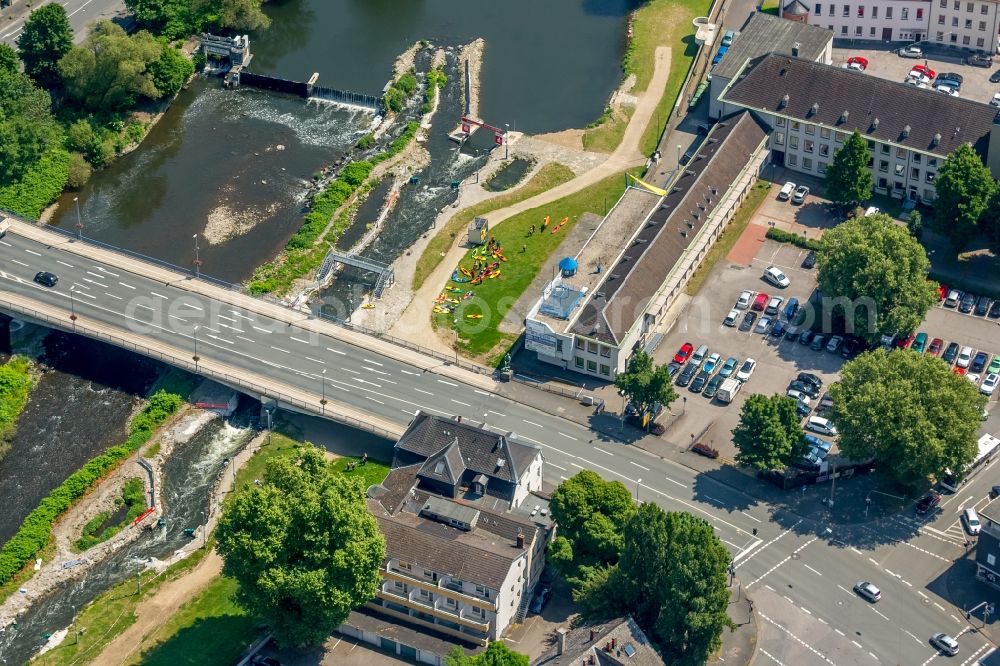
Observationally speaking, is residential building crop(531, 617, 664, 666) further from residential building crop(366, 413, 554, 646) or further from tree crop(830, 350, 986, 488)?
tree crop(830, 350, 986, 488)

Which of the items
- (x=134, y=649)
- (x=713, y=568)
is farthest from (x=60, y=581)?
(x=713, y=568)

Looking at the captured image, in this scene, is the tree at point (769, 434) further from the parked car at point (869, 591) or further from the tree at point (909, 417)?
the parked car at point (869, 591)

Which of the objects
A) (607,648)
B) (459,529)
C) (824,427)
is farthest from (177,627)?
(824,427)

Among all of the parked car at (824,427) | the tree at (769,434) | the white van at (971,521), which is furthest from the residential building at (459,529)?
the white van at (971,521)

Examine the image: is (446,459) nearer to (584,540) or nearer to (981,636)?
(584,540)

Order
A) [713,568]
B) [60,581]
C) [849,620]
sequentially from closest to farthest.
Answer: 1. [713,568]
2. [849,620]
3. [60,581]

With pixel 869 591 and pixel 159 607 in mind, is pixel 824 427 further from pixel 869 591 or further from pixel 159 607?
pixel 159 607
